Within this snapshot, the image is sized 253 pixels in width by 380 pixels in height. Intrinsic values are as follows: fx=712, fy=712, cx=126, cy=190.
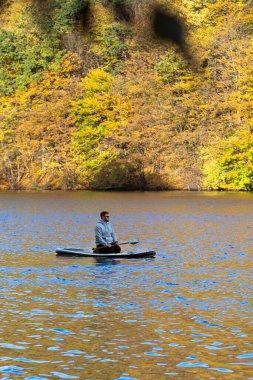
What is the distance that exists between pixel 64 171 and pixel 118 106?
9.97 meters

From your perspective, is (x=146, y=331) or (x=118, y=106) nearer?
(x=146, y=331)

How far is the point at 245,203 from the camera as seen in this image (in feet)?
171

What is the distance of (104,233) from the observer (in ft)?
75.3

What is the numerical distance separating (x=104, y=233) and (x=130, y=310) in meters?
9.15

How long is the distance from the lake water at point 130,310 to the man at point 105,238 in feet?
1.98

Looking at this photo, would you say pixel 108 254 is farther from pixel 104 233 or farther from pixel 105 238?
pixel 104 233

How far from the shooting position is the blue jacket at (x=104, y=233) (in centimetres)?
2270

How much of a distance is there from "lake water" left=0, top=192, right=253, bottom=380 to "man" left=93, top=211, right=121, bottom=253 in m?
0.60

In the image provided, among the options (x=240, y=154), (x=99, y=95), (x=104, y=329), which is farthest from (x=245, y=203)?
(x=104, y=329)

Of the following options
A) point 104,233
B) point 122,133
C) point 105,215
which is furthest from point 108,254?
point 122,133

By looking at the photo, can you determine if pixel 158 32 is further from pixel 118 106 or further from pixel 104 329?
pixel 118 106

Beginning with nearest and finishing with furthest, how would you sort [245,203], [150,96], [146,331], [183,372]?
[183,372] < [146,331] < [245,203] < [150,96]

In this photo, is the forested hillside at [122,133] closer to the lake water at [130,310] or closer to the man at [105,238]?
the lake water at [130,310]

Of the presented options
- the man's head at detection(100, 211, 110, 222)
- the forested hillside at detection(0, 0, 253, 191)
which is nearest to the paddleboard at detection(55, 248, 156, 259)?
the man's head at detection(100, 211, 110, 222)
